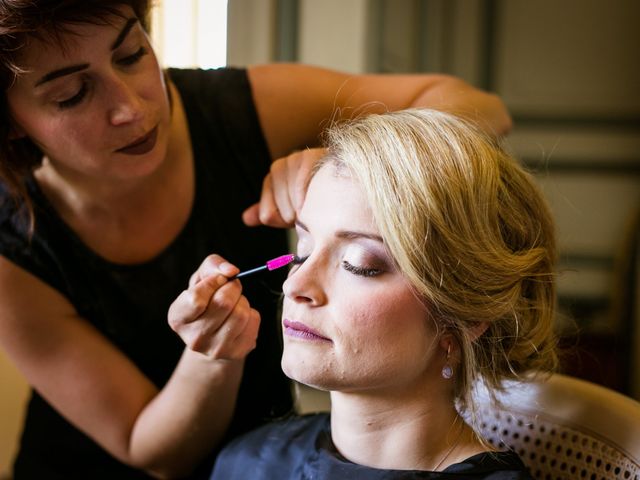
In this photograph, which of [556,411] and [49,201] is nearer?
[556,411]

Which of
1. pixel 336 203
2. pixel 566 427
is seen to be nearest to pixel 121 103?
pixel 336 203

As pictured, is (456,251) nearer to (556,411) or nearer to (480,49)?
(556,411)

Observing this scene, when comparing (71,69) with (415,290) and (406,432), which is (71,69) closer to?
(415,290)

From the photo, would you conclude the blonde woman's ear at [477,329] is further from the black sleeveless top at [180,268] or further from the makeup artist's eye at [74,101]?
the makeup artist's eye at [74,101]

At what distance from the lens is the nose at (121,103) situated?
49.2 inches

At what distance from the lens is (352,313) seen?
106 cm

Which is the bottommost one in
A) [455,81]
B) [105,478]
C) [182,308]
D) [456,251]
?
[105,478]

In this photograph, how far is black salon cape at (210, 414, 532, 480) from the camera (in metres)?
1.11

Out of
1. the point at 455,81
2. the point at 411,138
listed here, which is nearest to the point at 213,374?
the point at 411,138

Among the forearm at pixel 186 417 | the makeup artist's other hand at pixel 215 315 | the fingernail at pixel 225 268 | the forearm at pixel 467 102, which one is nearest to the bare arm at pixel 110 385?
the forearm at pixel 186 417

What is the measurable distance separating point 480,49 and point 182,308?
2191 mm

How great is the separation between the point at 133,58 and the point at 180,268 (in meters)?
0.39

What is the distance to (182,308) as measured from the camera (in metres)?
1.15

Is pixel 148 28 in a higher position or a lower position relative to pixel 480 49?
higher
